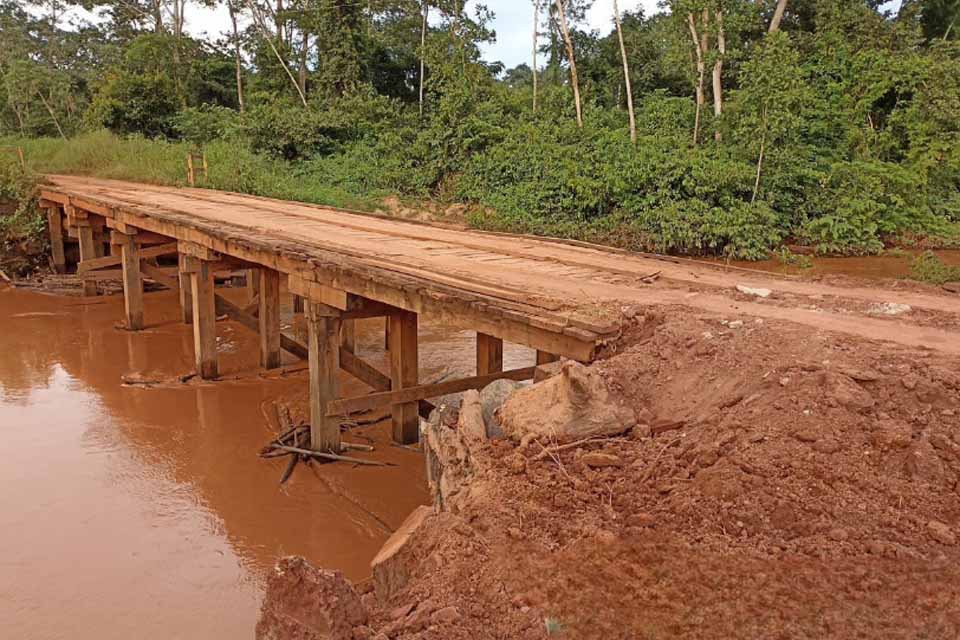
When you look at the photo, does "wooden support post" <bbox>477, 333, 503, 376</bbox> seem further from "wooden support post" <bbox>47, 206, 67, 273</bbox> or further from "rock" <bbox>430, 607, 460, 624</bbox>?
"wooden support post" <bbox>47, 206, 67, 273</bbox>

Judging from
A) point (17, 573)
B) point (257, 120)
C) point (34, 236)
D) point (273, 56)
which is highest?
point (273, 56)

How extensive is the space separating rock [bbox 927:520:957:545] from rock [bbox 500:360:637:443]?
124 centimetres

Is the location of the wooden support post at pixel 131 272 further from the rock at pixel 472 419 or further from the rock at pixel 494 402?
the rock at pixel 472 419

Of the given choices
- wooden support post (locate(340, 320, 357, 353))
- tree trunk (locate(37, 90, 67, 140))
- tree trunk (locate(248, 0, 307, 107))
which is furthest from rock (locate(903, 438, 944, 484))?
tree trunk (locate(37, 90, 67, 140))

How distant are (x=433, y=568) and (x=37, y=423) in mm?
7131

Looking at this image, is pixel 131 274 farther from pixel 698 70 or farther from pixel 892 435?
pixel 698 70

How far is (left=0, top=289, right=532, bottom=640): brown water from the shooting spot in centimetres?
490

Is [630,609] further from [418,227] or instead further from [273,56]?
[273,56]

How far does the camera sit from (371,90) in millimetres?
24766

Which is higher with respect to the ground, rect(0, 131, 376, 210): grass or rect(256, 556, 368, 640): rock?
rect(0, 131, 376, 210): grass

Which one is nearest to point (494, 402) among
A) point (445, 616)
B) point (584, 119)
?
point (445, 616)

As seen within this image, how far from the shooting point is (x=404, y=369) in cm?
703

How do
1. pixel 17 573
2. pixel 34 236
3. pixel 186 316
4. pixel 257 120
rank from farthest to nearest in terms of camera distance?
pixel 257 120
pixel 34 236
pixel 186 316
pixel 17 573

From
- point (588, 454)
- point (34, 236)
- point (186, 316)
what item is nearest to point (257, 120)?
point (34, 236)
